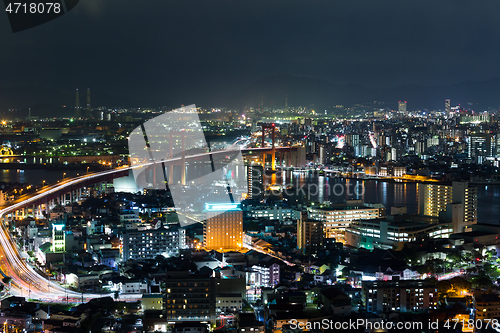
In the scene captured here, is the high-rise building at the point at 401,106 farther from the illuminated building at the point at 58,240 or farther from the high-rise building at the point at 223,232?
the illuminated building at the point at 58,240

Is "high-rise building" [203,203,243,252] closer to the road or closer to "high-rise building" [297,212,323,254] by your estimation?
"high-rise building" [297,212,323,254]

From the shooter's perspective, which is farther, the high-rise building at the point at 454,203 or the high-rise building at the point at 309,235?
the high-rise building at the point at 454,203

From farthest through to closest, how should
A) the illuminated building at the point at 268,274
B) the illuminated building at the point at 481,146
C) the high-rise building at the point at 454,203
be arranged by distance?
the illuminated building at the point at 481,146 → the high-rise building at the point at 454,203 → the illuminated building at the point at 268,274

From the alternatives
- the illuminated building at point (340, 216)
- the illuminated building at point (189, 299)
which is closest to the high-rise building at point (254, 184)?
the illuminated building at point (340, 216)

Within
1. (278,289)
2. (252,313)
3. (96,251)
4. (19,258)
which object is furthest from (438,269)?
(19,258)

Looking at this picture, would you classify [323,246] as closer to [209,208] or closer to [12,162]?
[209,208]

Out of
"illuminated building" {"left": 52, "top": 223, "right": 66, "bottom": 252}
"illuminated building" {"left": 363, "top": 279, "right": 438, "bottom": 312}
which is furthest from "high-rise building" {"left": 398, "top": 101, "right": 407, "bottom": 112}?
"illuminated building" {"left": 363, "top": 279, "right": 438, "bottom": 312}

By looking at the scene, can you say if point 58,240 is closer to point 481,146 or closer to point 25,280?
A: point 25,280
